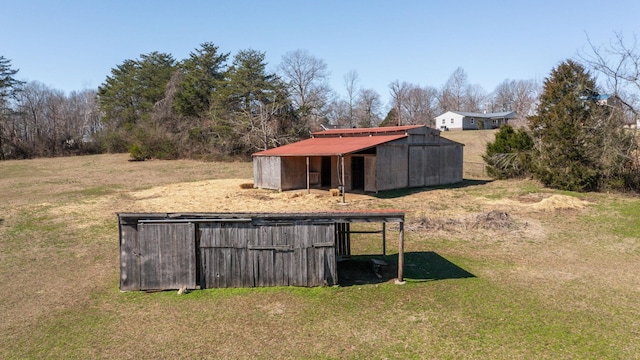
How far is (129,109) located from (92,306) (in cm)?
5519

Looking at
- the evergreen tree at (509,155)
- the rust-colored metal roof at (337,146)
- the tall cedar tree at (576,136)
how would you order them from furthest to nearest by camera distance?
the evergreen tree at (509,155) → the tall cedar tree at (576,136) → the rust-colored metal roof at (337,146)

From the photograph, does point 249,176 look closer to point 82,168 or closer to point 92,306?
point 82,168

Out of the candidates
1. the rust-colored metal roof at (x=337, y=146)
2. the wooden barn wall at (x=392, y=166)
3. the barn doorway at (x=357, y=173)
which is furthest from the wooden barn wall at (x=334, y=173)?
the wooden barn wall at (x=392, y=166)

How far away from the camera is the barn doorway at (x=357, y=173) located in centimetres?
2578

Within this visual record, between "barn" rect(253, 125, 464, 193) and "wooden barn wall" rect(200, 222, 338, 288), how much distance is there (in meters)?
13.3

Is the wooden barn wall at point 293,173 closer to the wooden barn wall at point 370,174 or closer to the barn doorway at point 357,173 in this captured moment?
the barn doorway at point 357,173

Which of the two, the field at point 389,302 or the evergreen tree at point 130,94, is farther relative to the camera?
the evergreen tree at point 130,94

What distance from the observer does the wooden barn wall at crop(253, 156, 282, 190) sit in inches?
1028

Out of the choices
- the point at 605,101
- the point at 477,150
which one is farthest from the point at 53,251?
the point at 477,150

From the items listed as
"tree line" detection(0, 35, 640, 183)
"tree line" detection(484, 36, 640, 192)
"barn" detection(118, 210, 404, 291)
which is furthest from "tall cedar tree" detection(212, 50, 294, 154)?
"barn" detection(118, 210, 404, 291)

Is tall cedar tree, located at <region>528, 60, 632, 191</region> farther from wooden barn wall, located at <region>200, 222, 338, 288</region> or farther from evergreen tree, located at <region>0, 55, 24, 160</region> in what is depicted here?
evergreen tree, located at <region>0, 55, 24, 160</region>

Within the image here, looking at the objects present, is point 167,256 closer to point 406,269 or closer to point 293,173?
point 406,269

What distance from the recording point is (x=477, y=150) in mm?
50750

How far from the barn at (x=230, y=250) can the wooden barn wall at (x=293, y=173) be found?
15.5 meters
